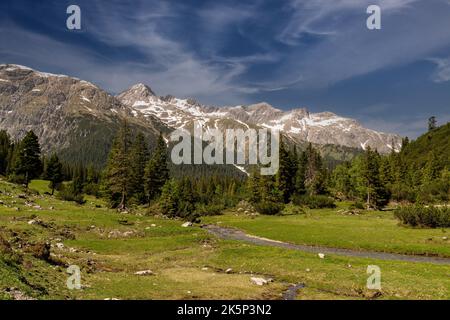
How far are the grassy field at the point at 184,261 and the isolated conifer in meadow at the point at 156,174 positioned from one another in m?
42.4

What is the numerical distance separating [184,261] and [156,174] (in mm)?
72407

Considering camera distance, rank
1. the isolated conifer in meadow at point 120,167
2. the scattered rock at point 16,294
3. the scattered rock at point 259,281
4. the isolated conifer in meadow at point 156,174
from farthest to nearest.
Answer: the isolated conifer in meadow at point 156,174 → the isolated conifer in meadow at point 120,167 → the scattered rock at point 259,281 → the scattered rock at point 16,294

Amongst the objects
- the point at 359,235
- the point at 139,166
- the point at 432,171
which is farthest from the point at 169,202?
the point at 432,171

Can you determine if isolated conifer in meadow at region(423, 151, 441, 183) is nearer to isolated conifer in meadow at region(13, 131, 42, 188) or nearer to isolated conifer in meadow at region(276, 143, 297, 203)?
isolated conifer in meadow at region(276, 143, 297, 203)

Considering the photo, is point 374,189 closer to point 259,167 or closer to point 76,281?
point 259,167

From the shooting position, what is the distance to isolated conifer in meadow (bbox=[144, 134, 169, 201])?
107m

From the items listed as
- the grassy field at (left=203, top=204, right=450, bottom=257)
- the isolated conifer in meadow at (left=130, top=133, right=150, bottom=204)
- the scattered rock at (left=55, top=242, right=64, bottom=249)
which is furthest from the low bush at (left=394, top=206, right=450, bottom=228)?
the isolated conifer in meadow at (left=130, top=133, right=150, bottom=204)

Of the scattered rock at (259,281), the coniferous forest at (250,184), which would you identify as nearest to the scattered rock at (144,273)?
the scattered rock at (259,281)

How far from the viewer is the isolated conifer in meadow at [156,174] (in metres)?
107

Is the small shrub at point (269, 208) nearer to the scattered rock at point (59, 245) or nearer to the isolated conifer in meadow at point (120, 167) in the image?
the isolated conifer in meadow at point (120, 167)

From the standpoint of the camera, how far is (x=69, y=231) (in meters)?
46.8
